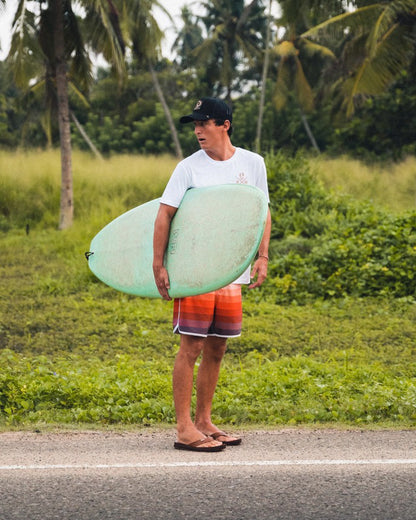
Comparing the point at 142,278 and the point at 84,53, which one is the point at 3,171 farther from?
the point at 142,278

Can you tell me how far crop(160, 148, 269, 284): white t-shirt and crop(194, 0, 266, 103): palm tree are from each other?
30.2 metres

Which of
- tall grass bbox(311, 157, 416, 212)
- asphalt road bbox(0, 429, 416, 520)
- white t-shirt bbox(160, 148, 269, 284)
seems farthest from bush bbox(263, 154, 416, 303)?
white t-shirt bbox(160, 148, 269, 284)

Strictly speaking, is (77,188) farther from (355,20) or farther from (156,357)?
(156,357)

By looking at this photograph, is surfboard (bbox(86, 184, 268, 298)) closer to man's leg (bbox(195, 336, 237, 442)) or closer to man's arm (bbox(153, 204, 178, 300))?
man's arm (bbox(153, 204, 178, 300))

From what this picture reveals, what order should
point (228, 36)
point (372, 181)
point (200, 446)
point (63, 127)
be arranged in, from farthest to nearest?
point (228, 36) < point (372, 181) < point (63, 127) < point (200, 446)

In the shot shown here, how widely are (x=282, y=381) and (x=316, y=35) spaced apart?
1529 cm

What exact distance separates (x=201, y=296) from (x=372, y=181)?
16108 mm

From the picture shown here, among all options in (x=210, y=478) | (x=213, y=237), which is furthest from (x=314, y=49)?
(x=210, y=478)

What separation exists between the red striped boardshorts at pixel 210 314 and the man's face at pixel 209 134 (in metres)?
0.79

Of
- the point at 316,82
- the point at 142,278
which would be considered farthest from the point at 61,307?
the point at 316,82

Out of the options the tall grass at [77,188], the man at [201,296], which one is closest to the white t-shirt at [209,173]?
the man at [201,296]

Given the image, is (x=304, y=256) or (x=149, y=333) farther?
(x=304, y=256)

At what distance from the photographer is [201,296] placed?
384cm

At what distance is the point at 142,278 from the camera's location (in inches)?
165
